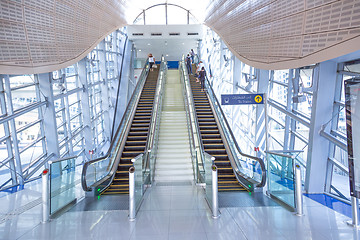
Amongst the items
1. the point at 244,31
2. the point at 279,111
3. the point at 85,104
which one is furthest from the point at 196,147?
the point at 85,104

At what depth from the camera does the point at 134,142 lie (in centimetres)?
1141

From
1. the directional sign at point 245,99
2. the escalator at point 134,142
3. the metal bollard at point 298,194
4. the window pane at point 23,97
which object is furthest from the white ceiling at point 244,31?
the escalator at point 134,142

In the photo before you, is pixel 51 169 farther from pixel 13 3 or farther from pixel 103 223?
pixel 13 3

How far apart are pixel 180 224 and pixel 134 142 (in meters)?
6.39

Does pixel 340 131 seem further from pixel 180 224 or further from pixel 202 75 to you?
pixel 202 75

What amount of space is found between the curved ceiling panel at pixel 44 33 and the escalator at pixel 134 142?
3751 millimetres

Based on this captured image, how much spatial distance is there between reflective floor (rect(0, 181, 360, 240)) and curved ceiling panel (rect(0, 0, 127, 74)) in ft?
12.6

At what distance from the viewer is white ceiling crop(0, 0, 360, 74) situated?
543 centimetres

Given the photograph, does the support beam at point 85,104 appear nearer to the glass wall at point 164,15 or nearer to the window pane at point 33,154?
the window pane at point 33,154

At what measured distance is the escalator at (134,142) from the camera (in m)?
8.77

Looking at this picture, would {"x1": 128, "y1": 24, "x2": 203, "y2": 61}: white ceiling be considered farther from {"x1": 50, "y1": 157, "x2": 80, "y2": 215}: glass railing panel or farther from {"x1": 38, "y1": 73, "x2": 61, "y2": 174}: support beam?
{"x1": 50, "y1": 157, "x2": 80, "y2": 215}: glass railing panel

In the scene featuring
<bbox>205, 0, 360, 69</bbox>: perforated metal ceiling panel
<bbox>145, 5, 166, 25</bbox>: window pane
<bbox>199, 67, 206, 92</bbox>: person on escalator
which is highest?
<bbox>145, 5, 166, 25</bbox>: window pane

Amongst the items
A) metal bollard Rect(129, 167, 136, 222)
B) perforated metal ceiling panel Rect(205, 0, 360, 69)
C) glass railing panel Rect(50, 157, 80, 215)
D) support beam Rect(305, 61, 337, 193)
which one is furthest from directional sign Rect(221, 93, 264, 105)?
glass railing panel Rect(50, 157, 80, 215)

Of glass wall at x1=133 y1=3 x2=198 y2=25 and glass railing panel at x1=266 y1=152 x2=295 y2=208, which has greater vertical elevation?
glass wall at x1=133 y1=3 x2=198 y2=25
